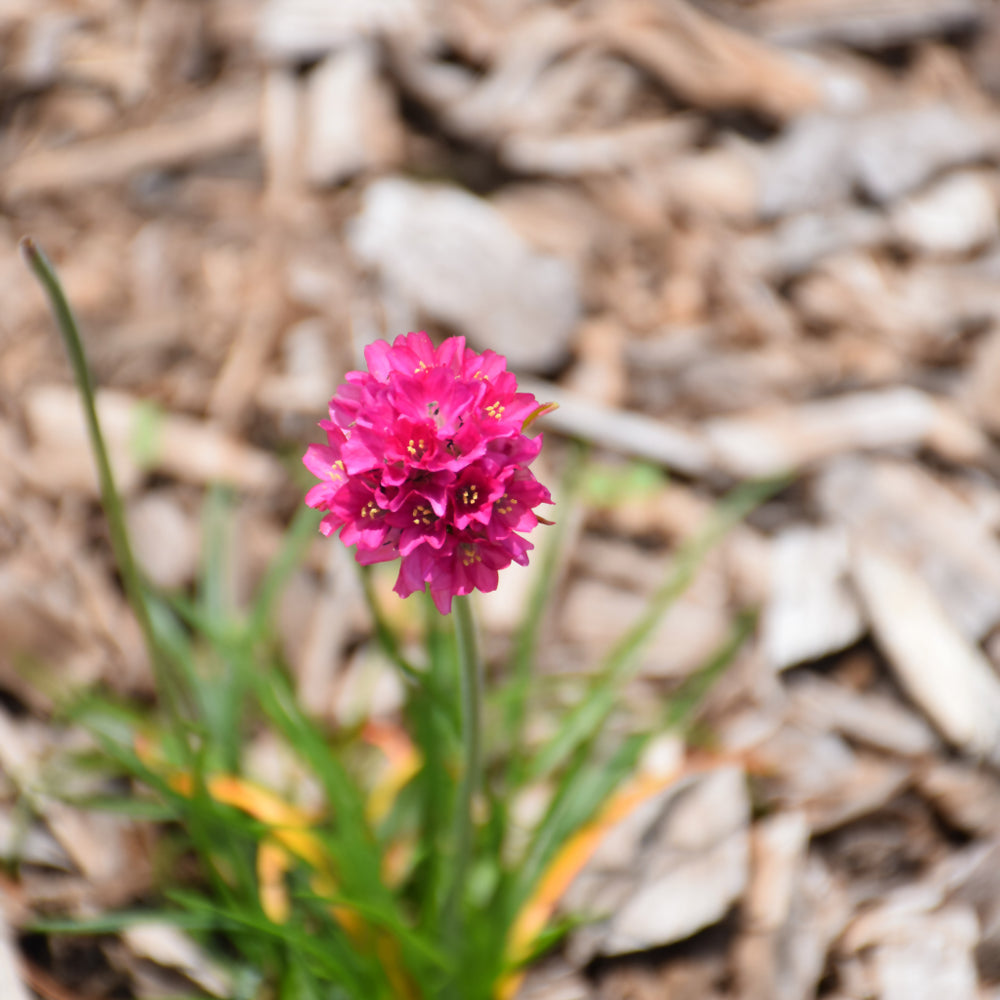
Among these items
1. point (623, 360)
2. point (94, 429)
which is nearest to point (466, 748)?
point (94, 429)

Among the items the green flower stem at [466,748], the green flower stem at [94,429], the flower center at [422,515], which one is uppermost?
the green flower stem at [94,429]

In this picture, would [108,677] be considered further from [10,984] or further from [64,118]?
[64,118]

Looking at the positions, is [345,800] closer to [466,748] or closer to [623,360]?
[466,748]

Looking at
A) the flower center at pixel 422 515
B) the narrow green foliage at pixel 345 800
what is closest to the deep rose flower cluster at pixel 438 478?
the flower center at pixel 422 515

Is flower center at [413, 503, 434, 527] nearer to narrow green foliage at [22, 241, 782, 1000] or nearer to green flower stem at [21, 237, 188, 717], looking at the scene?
narrow green foliage at [22, 241, 782, 1000]

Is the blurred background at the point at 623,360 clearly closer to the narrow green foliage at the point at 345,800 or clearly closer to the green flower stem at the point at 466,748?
the narrow green foliage at the point at 345,800

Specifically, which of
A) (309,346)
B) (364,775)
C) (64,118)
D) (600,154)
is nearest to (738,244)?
(600,154)
